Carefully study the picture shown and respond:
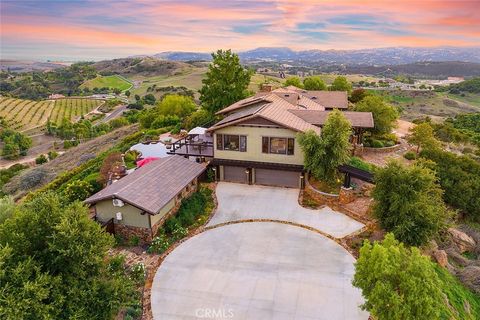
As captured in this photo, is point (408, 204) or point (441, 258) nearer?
point (408, 204)

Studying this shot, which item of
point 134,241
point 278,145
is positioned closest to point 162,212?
point 134,241

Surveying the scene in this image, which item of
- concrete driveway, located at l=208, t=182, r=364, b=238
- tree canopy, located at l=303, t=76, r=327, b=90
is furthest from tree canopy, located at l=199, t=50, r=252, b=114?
tree canopy, located at l=303, t=76, r=327, b=90

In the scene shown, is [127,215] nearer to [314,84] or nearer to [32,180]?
[32,180]

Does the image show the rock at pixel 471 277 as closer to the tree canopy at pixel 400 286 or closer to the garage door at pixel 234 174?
the tree canopy at pixel 400 286

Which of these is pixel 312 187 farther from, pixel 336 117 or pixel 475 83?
pixel 475 83

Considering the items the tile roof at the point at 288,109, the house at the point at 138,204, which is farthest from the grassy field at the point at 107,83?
the house at the point at 138,204

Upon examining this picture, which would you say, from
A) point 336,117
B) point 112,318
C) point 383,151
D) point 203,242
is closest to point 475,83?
point 383,151

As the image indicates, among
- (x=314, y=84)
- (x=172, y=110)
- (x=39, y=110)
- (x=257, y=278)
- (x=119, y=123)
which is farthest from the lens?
(x=39, y=110)
